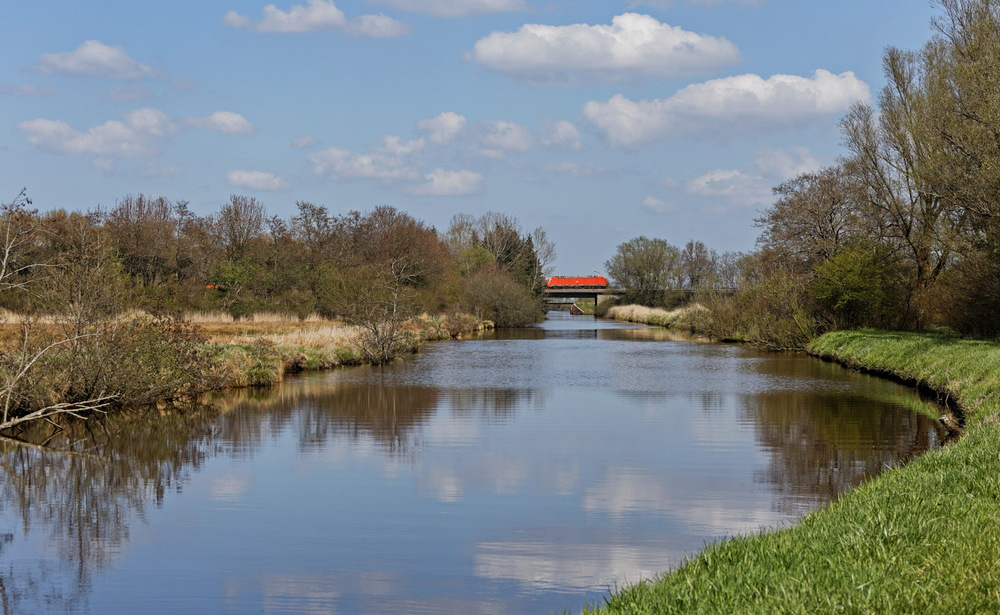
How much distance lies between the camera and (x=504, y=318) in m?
66.2

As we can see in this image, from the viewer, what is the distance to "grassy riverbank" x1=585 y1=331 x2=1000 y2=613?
16.7 feet

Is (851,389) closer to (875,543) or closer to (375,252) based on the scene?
(875,543)

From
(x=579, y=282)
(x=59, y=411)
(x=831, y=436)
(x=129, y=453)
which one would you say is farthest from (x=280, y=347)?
(x=579, y=282)

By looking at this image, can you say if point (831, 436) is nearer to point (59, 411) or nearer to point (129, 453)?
point (129, 453)

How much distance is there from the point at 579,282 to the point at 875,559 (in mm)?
94640

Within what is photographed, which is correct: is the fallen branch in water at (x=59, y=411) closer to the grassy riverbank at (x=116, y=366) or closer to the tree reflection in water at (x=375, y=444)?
the grassy riverbank at (x=116, y=366)

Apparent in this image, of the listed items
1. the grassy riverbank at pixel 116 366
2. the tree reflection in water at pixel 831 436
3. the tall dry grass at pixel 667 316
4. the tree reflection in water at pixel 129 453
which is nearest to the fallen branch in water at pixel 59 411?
the grassy riverbank at pixel 116 366

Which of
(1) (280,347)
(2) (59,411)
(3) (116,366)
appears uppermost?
(1) (280,347)

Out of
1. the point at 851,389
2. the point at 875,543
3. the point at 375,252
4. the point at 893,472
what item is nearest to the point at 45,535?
the point at 875,543

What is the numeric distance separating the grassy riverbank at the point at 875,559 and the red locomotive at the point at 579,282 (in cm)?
8933

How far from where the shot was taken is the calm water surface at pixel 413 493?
26.3 feet

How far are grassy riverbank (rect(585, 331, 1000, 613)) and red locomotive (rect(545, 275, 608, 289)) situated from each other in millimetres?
89335

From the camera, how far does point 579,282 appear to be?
329 feet

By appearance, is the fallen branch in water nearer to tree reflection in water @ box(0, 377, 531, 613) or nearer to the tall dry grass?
tree reflection in water @ box(0, 377, 531, 613)
